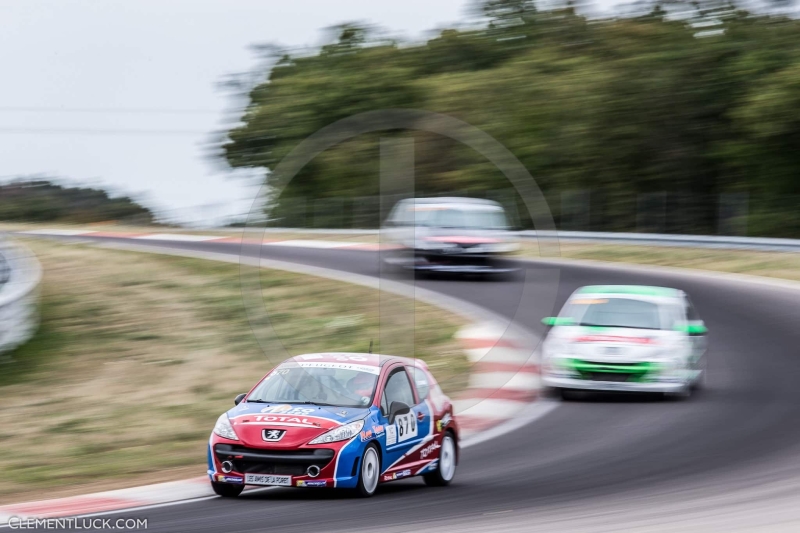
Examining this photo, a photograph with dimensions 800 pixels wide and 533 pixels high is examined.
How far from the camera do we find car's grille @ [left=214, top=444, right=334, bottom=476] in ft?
28.0

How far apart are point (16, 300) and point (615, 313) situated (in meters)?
8.66

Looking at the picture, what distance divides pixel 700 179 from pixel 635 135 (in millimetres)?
2891

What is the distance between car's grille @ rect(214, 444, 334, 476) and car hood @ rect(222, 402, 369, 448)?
0.20ft

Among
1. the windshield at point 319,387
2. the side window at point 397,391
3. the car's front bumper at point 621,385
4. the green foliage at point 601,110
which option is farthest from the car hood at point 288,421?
the green foliage at point 601,110

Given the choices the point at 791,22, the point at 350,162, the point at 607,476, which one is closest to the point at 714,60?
the point at 791,22

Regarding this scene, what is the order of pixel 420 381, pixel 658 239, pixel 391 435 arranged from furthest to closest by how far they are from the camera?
pixel 658 239
pixel 420 381
pixel 391 435

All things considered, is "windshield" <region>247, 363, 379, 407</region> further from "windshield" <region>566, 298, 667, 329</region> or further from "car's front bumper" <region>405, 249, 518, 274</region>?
"car's front bumper" <region>405, 249, 518, 274</region>

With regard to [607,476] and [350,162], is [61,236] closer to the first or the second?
[350,162]

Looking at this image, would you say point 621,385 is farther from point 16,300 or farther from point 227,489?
point 16,300

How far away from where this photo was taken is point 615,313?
15.2 meters

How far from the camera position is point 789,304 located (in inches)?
834

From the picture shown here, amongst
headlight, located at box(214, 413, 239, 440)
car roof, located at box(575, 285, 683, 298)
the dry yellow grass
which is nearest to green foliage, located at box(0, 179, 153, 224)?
the dry yellow grass

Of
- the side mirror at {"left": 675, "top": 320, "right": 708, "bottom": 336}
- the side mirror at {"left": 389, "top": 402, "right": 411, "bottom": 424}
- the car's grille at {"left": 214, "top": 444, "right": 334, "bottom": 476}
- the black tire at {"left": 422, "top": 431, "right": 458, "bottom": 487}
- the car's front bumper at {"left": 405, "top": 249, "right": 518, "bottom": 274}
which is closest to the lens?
the car's grille at {"left": 214, "top": 444, "right": 334, "bottom": 476}

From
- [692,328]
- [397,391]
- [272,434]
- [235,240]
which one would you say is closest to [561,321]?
[692,328]
